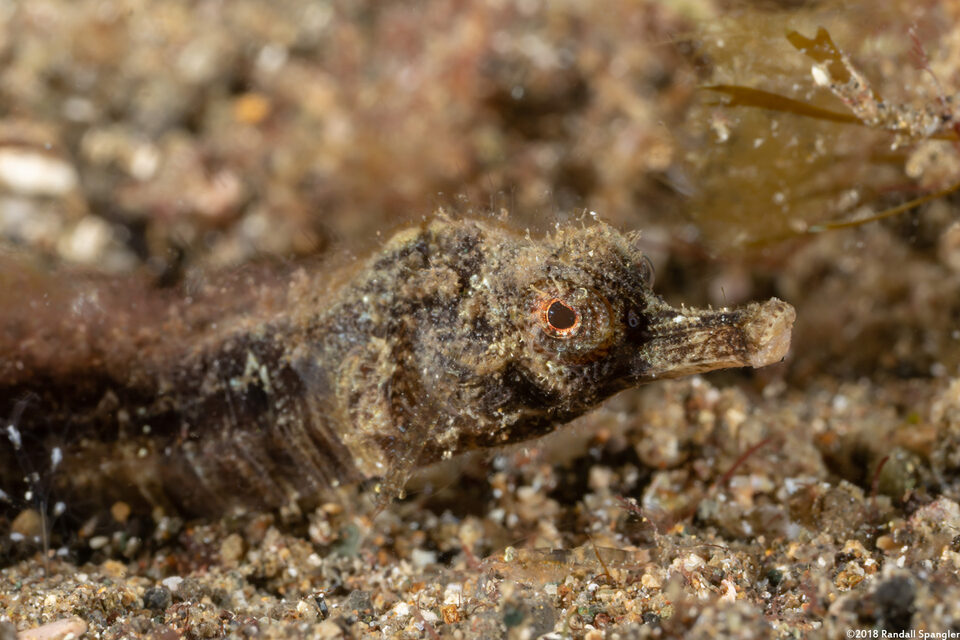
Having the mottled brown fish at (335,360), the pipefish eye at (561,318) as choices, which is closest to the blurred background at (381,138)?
the mottled brown fish at (335,360)

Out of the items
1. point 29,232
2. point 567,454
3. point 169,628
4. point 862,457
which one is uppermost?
point 29,232

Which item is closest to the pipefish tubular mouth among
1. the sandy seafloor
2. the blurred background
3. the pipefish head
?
the pipefish head

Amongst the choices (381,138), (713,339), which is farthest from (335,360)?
(381,138)

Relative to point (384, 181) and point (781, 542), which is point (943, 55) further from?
point (384, 181)

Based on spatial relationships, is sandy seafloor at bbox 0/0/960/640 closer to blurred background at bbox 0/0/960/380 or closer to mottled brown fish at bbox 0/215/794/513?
blurred background at bbox 0/0/960/380

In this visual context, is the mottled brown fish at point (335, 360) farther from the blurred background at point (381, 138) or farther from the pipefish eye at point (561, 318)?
the blurred background at point (381, 138)

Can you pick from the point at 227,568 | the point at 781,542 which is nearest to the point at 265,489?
the point at 227,568
